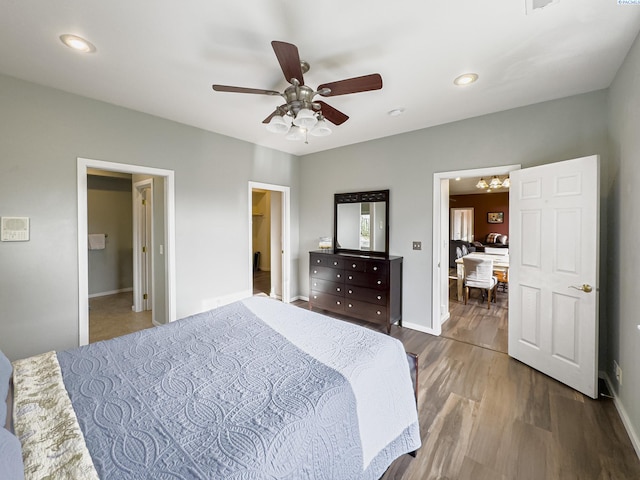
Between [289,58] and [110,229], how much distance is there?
5.75 meters

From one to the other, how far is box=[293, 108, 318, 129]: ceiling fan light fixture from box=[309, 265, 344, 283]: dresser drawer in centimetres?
235

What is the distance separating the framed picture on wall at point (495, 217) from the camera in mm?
8695

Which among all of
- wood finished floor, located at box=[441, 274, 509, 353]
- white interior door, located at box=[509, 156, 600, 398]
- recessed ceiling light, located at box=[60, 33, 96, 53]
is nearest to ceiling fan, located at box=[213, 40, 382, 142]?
recessed ceiling light, located at box=[60, 33, 96, 53]

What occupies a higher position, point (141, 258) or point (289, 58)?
point (289, 58)

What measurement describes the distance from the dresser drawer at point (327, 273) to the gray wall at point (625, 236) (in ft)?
8.77

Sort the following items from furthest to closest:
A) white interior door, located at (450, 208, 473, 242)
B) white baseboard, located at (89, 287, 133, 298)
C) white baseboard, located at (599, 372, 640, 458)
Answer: white interior door, located at (450, 208, 473, 242) < white baseboard, located at (89, 287, 133, 298) < white baseboard, located at (599, 372, 640, 458)

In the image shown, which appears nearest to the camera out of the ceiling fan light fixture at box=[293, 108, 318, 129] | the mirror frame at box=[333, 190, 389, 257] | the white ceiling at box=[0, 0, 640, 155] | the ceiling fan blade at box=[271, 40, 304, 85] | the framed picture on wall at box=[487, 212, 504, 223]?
the ceiling fan blade at box=[271, 40, 304, 85]

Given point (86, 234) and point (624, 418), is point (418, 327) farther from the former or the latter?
point (86, 234)

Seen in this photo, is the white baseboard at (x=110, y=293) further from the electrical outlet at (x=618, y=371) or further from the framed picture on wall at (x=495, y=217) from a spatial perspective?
the framed picture on wall at (x=495, y=217)

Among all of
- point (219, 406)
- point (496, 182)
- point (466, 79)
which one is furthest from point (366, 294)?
point (496, 182)

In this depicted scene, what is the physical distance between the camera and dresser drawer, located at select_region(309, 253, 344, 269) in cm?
388

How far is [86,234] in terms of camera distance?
8.35 feet

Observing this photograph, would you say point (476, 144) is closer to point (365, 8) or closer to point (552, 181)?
point (552, 181)

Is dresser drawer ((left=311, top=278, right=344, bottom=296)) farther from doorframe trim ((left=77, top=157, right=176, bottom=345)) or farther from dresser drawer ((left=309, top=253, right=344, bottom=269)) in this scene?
doorframe trim ((left=77, top=157, right=176, bottom=345))
